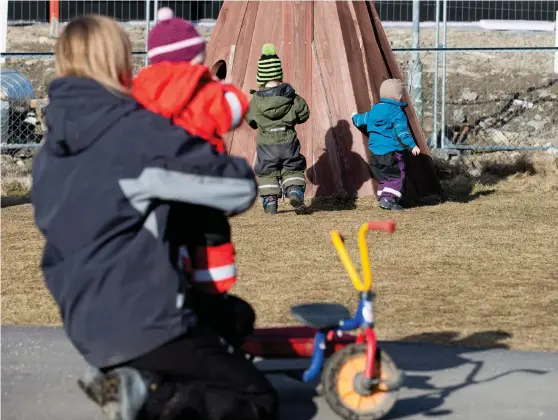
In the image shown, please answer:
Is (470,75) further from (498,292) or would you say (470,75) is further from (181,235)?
(181,235)

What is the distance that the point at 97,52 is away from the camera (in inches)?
157

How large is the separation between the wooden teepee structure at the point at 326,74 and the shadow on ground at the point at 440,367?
5397 millimetres

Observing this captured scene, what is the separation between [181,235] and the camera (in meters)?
4.20

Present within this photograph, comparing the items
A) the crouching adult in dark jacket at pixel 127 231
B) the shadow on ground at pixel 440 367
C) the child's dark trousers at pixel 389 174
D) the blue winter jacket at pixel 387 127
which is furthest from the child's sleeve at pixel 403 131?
the crouching adult in dark jacket at pixel 127 231

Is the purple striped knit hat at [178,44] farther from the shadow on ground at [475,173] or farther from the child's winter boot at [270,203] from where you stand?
the shadow on ground at [475,173]

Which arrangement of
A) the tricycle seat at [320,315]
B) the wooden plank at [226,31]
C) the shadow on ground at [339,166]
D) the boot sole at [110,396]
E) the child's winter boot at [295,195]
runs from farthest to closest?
the wooden plank at [226,31] → the shadow on ground at [339,166] → the child's winter boot at [295,195] → the tricycle seat at [320,315] → the boot sole at [110,396]

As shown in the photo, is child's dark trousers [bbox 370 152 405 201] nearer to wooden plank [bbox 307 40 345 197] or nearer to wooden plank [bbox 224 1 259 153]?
wooden plank [bbox 307 40 345 197]

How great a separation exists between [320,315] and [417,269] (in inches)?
135

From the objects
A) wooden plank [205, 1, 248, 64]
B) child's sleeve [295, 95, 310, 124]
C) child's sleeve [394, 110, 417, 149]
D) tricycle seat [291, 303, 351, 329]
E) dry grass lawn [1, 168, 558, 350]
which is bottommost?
dry grass lawn [1, 168, 558, 350]

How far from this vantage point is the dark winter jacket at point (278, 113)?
411 inches

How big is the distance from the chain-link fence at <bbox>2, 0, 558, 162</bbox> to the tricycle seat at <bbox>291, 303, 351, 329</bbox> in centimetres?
950

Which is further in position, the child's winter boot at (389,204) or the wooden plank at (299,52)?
the wooden plank at (299,52)

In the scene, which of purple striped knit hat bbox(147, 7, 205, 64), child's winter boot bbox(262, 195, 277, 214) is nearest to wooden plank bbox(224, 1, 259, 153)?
child's winter boot bbox(262, 195, 277, 214)

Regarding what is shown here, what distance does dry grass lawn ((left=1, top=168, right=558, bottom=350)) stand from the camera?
614 centimetres
